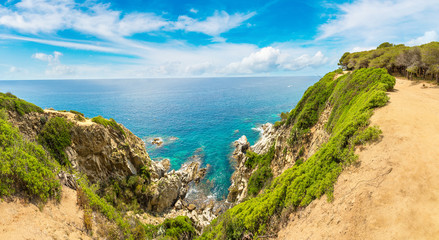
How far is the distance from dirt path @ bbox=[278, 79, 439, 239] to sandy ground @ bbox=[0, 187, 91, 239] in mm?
14719

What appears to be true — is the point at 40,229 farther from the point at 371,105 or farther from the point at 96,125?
the point at 371,105

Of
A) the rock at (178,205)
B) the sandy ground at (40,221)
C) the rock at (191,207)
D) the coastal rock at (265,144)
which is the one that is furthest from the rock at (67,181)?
the coastal rock at (265,144)

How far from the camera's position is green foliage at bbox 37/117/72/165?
77.0ft

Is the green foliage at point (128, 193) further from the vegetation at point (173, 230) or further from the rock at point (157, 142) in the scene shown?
the rock at point (157, 142)

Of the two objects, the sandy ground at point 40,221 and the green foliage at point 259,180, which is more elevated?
the sandy ground at point 40,221

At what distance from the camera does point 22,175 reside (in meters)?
11.6

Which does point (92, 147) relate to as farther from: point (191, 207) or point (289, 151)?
point (289, 151)

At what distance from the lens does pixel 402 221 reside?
309 inches

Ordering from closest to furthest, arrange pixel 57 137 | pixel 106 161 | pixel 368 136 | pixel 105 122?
pixel 368 136, pixel 57 137, pixel 106 161, pixel 105 122

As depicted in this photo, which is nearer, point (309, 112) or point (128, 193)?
point (128, 193)

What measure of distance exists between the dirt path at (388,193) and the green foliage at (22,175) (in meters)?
17.4

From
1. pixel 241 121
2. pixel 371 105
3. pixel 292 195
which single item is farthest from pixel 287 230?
pixel 241 121

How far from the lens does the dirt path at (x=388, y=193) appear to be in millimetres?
7914

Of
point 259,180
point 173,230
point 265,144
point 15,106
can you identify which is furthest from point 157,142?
point 259,180
